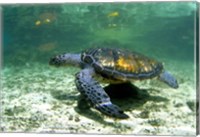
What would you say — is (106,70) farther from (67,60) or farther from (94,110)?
(67,60)

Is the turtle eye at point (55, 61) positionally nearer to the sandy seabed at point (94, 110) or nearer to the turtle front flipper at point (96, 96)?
the sandy seabed at point (94, 110)

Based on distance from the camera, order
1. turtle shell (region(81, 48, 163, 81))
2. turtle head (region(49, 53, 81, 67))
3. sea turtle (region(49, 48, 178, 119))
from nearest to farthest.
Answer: sea turtle (region(49, 48, 178, 119)) → turtle shell (region(81, 48, 163, 81)) → turtle head (region(49, 53, 81, 67))

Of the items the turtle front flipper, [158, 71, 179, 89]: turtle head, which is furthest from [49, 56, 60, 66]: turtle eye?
[158, 71, 179, 89]: turtle head

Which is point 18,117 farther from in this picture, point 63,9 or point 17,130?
point 63,9

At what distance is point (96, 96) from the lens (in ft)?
14.0

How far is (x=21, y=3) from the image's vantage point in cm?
479

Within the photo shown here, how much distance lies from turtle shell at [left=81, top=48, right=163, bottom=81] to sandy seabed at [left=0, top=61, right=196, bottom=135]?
37cm

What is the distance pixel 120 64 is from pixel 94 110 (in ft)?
2.24

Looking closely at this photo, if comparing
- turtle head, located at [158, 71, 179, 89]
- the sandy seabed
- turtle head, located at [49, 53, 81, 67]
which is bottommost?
the sandy seabed

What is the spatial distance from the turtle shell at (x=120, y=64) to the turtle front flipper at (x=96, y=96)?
8.5 inches

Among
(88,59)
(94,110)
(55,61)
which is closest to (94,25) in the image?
(55,61)

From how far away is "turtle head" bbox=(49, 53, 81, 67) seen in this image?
501cm

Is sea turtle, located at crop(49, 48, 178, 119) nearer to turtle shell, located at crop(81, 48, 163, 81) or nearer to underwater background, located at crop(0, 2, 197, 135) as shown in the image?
turtle shell, located at crop(81, 48, 163, 81)

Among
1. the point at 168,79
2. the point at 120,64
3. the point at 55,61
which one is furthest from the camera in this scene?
the point at 55,61
